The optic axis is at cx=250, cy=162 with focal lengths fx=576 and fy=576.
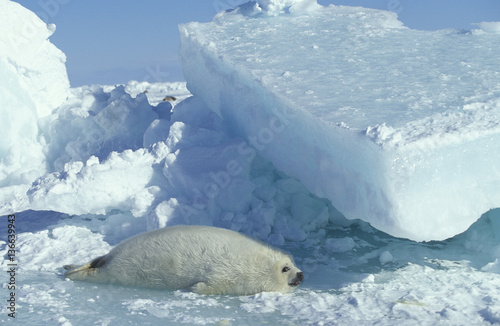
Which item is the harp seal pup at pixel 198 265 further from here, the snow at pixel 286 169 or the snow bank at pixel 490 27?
the snow bank at pixel 490 27

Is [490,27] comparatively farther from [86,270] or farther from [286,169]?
[86,270]

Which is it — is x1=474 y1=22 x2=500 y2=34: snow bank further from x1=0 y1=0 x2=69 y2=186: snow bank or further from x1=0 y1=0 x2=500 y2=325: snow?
x1=0 y1=0 x2=69 y2=186: snow bank

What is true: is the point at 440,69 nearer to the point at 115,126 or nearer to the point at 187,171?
the point at 187,171

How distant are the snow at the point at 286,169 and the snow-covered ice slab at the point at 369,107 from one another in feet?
0.05

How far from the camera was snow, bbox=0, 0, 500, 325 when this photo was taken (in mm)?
2906

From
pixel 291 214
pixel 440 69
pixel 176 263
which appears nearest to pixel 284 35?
pixel 440 69

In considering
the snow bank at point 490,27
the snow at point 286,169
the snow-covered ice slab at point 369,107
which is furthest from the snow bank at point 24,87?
the snow bank at point 490,27

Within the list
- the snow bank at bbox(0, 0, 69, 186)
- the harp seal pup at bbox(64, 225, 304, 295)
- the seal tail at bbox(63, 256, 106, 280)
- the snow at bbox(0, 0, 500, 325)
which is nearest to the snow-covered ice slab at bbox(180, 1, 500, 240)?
the snow at bbox(0, 0, 500, 325)

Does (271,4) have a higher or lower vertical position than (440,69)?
higher

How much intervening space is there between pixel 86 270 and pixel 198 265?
679mm

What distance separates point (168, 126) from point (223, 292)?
2.20 meters

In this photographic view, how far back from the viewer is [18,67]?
6.14 meters

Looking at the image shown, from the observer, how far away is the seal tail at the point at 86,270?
3287 mm

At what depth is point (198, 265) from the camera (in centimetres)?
315
